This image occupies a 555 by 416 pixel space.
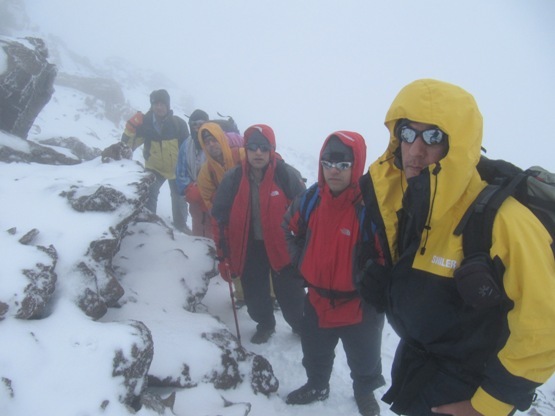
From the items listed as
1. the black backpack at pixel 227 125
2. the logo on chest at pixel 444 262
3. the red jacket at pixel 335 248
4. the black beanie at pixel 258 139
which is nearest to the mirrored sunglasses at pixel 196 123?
the black backpack at pixel 227 125

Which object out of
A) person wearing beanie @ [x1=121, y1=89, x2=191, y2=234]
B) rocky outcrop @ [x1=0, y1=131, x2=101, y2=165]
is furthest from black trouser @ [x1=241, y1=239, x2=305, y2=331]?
rocky outcrop @ [x1=0, y1=131, x2=101, y2=165]

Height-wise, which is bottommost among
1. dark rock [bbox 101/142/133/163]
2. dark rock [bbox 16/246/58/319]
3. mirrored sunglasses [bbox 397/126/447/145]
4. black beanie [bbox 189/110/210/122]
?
dark rock [bbox 16/246/58/319]

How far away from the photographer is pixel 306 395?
4941mm

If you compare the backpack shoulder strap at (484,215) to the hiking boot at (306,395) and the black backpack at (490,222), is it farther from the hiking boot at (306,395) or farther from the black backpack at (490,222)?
the hiking boot at (306,395)

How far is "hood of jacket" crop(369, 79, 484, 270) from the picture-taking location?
2.21m

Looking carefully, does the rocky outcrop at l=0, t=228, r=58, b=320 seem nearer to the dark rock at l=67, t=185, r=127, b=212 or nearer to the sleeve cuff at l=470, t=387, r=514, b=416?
the dark rock at l=67, t=185, r=127, b=212

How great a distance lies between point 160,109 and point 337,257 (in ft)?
22.6

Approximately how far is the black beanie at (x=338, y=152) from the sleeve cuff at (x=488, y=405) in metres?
2.49

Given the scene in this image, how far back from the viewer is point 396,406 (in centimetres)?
296

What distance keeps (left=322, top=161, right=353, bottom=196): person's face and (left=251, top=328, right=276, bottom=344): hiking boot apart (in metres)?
3.32

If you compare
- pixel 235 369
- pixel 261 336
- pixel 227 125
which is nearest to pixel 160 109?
pixel 227 125

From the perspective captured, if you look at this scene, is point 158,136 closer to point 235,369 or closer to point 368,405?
point 235,369

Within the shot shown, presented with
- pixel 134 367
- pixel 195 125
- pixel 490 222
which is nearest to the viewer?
pixel 490 222

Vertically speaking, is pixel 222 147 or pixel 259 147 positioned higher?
pixel 259 147
